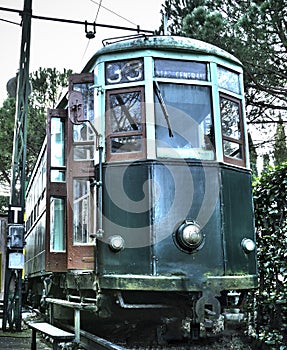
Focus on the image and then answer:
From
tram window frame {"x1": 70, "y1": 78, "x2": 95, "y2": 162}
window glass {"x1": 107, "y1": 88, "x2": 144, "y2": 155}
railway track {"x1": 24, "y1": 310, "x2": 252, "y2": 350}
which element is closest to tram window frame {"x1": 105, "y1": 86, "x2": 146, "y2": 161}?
window glass {"x1": 107, "y1": 88, "x2": 144, "y2": 155}

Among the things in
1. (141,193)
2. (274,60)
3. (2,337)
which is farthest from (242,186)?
(274,60)

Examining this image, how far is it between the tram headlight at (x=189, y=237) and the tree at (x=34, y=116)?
18.9 meters

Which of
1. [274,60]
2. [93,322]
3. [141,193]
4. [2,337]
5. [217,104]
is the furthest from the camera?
[274,60]

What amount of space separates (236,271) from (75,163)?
2236 mm

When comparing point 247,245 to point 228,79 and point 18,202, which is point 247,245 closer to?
point 228,79

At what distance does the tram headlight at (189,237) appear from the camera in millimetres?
5524

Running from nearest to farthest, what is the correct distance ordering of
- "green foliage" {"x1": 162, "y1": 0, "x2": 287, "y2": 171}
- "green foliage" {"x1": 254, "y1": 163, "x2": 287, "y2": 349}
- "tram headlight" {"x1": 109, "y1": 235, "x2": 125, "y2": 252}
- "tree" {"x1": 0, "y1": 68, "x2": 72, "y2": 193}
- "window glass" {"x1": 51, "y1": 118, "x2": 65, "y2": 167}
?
1. "tram headlight" {"x1": 109, "y1": 235, "x2": 125, "y2": 252}
2. "green foliage" {"x1": 254, "y1": 163, "x2": 287, "y2": 349}
3. "window glass" {"x1": 51, "y1": 118, "x2": 65, "y2": 167}
4. "green foliage" {"x1": 162, "y1": 0, "x2": 287, "y2": 171}
5. "tree" {"x1": 0, "y1": 68, "x2": 72, "y2": 193}

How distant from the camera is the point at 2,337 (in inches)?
323

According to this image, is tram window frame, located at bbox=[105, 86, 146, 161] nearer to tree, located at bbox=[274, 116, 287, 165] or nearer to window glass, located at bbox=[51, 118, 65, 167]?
window glass, located at bbox=[51, 118, 65, 167]

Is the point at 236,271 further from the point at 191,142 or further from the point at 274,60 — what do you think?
the point at 274,60

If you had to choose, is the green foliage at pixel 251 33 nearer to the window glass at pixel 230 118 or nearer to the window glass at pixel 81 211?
the window glass at pixel 230 118

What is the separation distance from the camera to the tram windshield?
5832mm

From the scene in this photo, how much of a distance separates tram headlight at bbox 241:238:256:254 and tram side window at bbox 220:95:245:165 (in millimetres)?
943

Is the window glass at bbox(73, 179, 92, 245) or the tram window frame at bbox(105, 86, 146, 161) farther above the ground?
the tram window frame at bbox(105, 86, 146, 161)
